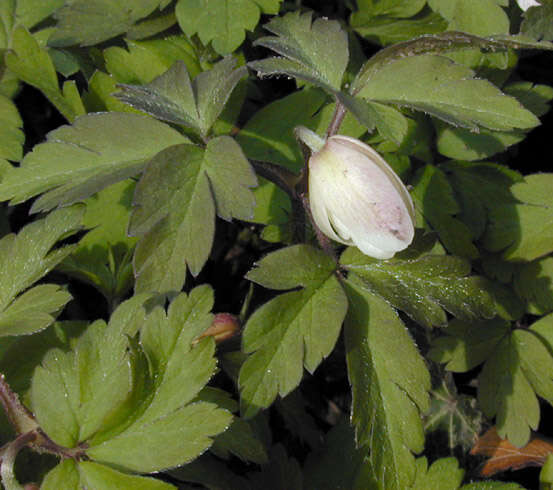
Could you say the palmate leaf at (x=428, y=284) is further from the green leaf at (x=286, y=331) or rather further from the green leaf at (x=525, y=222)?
the green leaf at (x=525, y=222)

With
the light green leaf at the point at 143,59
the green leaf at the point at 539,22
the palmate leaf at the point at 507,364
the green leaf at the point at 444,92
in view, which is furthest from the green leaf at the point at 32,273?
the green leaf at the point at 539,22

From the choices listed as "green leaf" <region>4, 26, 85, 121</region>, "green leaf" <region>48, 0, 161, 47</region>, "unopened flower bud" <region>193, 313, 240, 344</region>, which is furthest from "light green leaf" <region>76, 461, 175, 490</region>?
"green leaf" <region>48, 0, 161, 47</region>

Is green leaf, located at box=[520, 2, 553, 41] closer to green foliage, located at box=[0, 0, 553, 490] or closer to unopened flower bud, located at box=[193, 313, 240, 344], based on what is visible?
green foliage, located at box=[0, 0, 553, 490]

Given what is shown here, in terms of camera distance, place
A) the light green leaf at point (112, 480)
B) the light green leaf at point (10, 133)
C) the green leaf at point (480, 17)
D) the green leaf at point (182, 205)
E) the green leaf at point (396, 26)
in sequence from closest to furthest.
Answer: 1. the light green leaf at point (112, 480)
2. the green leaf at point (182, 205)
3. the light green leaf at point (10, 133)
4. the green leaf at point (480, 17)
5. the green leaf at point (396, 26)

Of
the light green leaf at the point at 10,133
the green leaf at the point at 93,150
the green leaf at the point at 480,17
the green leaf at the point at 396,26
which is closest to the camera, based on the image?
the green leaf at the point at 93,150

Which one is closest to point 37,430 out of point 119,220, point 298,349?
point 298,349

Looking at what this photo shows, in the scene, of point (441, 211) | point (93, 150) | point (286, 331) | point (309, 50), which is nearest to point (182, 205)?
point (93, 150)

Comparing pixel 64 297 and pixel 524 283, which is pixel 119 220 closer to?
pixel 64 297
